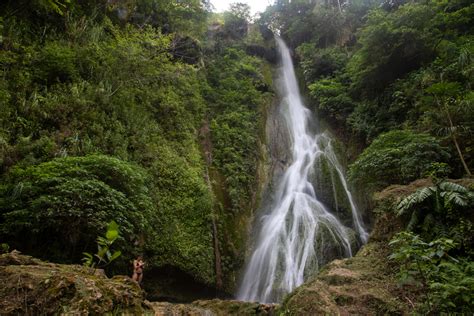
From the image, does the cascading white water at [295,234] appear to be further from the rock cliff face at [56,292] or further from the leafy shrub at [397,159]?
the rock cliff face at [56,292]

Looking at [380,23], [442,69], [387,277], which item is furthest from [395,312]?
[380,23]

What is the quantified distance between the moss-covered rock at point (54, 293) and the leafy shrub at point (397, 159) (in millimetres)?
7606

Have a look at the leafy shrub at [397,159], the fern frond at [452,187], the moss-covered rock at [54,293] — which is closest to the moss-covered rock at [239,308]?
the moss-covered rock at [54,293]

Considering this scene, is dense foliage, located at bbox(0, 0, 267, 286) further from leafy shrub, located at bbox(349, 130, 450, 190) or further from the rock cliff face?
leafy shrub, located at bbox(349, 130, 450, 190)

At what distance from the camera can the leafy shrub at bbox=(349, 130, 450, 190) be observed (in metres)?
8.55

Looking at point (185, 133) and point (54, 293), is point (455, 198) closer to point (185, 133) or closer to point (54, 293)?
point (54, 293)

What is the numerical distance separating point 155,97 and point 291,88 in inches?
476

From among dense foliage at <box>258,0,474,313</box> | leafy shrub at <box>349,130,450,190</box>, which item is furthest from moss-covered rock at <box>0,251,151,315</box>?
leafy shrub at <box>349,130,450,190</box>

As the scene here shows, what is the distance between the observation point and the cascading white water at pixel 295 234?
32.5 feet

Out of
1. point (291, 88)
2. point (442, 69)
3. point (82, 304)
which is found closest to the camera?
point (82, 304)

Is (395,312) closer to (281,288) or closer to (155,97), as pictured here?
(281,288)

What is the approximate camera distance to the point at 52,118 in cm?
852

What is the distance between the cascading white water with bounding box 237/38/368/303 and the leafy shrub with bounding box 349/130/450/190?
2.22 meters

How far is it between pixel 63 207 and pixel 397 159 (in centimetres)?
820
